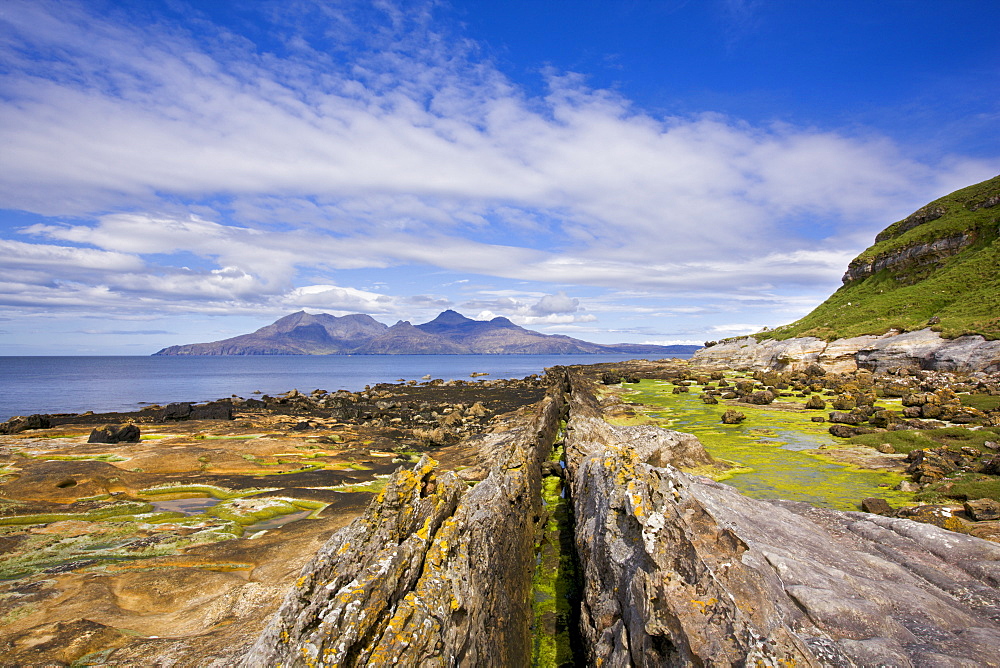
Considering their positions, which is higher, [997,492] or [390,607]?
[390,607]

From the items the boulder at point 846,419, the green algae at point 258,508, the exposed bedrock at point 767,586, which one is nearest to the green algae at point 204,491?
the green algae at point 258,508

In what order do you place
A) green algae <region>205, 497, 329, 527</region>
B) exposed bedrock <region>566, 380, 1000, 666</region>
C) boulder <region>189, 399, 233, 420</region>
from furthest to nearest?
boulder <region>189, 399, 233, 420</region>, green algae <region>205, 497, 329, 527</region>, exposed bedrock <region>566, 380, 1000, 666</region>

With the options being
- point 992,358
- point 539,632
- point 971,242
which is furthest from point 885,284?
point 539,632

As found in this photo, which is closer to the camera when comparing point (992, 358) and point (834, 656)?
point (834, 656)

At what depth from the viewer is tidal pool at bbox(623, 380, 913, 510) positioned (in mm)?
15102

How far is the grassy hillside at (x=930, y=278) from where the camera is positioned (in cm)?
4731

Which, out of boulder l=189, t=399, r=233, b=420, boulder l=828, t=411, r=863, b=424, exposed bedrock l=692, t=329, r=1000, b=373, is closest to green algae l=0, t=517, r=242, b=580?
boulder l=189, t=399, r=233, b=420

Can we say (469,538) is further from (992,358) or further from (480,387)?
(480,387)

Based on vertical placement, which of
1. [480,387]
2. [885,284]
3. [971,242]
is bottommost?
[480,387]

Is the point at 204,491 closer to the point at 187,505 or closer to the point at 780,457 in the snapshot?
the point at 187,505

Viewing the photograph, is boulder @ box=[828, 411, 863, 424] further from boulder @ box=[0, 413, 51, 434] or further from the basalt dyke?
boulder @ box=[0, 413, 51, 434]

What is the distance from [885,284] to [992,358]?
43.4 metres

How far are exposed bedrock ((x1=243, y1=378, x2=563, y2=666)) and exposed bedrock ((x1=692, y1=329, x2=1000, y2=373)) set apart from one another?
148 ft

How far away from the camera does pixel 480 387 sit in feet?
250
